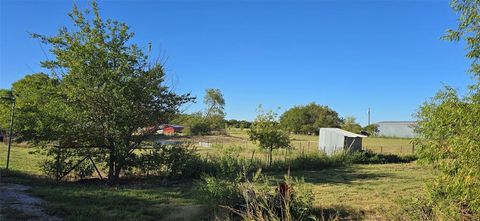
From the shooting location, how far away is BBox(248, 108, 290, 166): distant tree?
21.2 meters

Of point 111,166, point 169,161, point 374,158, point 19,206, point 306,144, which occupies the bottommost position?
point 19,206

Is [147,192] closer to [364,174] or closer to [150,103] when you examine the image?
[150,103]

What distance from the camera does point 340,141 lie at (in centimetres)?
2770

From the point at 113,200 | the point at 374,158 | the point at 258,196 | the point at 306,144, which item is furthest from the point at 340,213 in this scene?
the point at 306,144

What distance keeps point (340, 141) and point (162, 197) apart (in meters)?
18.2

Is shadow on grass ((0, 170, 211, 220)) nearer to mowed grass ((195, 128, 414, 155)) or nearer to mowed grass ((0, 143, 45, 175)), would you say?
mowed grass ((0, 143, 45, 175))

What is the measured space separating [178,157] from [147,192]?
3739 mm

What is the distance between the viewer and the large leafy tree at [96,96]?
13.6 m

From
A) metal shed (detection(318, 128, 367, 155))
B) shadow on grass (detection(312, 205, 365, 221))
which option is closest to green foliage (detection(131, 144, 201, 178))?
shadow on grass (detection(312, 205, 365, 221))

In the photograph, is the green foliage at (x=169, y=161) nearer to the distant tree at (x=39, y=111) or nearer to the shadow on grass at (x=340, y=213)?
the distant tree at (x=39, y=111)

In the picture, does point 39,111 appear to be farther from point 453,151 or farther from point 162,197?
point 453,151

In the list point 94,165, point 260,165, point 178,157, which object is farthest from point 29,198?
point 260,165

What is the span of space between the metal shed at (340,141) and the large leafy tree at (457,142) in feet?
61.9

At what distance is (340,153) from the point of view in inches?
960
